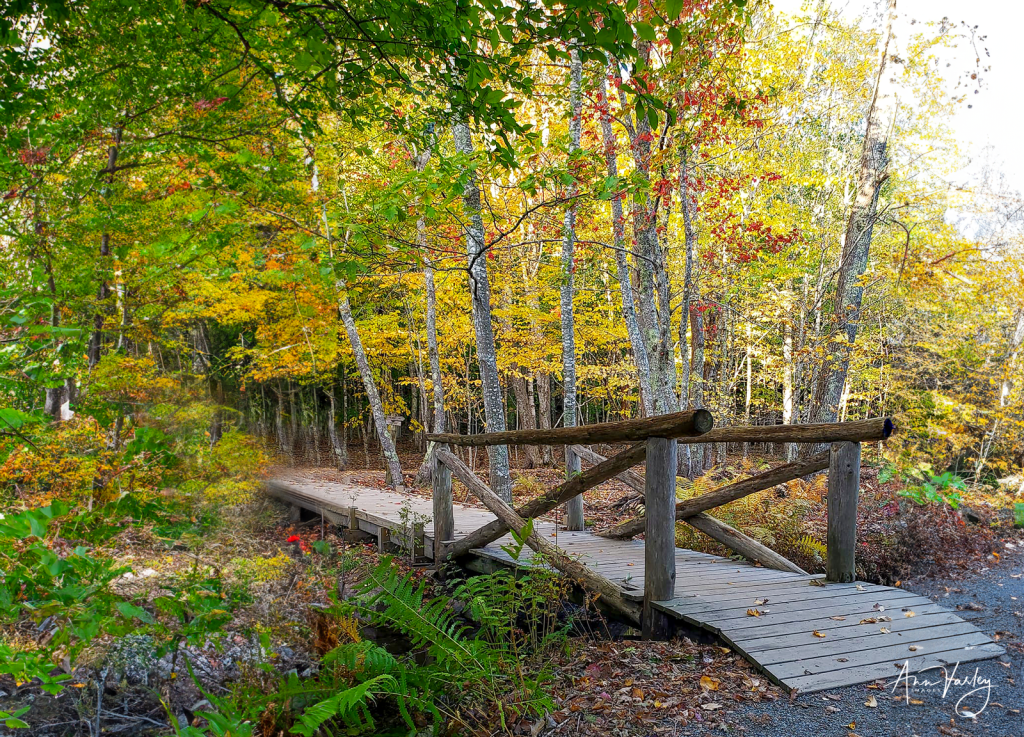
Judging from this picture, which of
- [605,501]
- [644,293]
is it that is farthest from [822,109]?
[605,501]

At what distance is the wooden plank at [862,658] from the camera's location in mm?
3273

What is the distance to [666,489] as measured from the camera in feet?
13.8

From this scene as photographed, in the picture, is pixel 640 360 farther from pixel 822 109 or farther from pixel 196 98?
pixel 822 109

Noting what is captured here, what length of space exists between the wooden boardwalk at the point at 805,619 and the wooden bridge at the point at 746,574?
10 mm

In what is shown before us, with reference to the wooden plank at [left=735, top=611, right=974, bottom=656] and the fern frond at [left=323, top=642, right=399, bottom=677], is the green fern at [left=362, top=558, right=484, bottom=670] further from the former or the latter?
the wooden plank at [left=735, top=611, right=974, bottom=656]

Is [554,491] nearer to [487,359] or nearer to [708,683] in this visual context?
[708,683]

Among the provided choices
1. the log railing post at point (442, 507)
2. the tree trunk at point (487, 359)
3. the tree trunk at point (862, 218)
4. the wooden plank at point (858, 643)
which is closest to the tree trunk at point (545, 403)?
the tree trunk at point (487, 359)

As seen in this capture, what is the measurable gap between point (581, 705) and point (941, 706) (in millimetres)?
1784

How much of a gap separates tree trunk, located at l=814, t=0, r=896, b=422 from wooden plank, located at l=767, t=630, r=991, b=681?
269 inches

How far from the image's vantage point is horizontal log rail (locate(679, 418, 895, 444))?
14.6 ft

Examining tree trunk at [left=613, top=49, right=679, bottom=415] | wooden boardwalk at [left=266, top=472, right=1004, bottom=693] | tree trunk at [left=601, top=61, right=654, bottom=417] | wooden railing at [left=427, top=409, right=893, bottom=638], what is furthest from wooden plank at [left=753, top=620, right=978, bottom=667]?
tree trunk at [left=601, top=61, right=654, bottom=417]

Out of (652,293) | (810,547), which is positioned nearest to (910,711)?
(810,547)

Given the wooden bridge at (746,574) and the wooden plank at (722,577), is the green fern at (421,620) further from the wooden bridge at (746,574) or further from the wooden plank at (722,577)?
the wooden plank at (722,577)

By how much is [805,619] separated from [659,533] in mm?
1095
